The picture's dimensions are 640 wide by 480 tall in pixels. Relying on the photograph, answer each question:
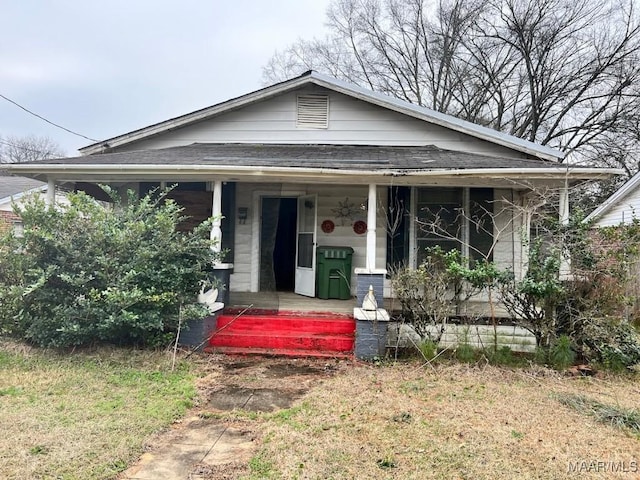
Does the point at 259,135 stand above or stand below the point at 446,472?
above

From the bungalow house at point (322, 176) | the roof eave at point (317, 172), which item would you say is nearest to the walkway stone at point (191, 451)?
the bungalow house at point (322, 176)

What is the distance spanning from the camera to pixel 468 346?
18.3ft

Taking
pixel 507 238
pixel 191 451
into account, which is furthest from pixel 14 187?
pixel 191 451

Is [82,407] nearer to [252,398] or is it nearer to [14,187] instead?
[252,398]

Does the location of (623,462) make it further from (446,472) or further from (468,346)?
(468,346)

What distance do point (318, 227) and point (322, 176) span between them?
1.94 metres

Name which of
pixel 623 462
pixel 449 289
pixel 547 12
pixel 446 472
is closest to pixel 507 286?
pixel 449 289

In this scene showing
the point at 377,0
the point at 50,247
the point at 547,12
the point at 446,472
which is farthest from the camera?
the point at 377,0

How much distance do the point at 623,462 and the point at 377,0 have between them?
26887mm

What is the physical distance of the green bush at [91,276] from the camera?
5.19 metres

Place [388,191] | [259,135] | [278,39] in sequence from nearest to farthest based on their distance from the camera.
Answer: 1. [388,191]
2. [259,135]
3. [278,39]

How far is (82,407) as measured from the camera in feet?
12.5

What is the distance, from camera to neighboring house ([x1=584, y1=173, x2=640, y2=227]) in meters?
15.0

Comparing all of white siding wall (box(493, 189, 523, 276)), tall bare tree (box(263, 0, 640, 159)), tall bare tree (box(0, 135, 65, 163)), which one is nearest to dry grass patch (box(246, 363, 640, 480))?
white siding wall (box(493, 189, 523, 276))
